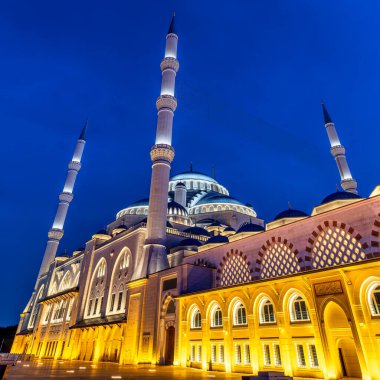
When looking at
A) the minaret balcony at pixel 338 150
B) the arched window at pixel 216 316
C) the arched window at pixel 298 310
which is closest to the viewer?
the arched window at pixel 298 310

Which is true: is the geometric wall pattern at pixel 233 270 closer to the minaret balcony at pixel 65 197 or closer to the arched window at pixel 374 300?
the arched window at pixel 374 300

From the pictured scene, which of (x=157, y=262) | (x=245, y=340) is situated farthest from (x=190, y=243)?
(x=245, y=340)

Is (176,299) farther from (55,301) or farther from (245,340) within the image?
(55,301)

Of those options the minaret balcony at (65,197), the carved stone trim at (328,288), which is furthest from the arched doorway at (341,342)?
the minaret balcony at (65,197)

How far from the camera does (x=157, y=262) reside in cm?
2241

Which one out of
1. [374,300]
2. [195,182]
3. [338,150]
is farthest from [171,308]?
[195,182]

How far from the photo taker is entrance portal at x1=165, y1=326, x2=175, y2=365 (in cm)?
1883

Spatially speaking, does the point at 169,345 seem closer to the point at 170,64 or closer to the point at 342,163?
the point at 342,163

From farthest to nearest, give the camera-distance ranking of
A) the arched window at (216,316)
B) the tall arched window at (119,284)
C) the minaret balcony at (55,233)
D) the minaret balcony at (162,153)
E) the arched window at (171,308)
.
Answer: the minaret balcony at (55,233) < the minaret balcony at (162,153) < the tall arched window at (119,284) < the arched window at (171,308) < the arched window at (216,316)

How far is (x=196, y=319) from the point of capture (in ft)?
57.6

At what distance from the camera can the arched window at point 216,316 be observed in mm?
16094

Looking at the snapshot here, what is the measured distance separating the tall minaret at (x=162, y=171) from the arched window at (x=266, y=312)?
9.84 metres

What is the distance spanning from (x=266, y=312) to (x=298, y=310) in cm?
174

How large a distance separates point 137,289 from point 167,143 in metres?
12.7
